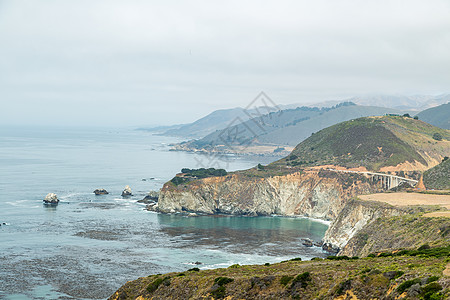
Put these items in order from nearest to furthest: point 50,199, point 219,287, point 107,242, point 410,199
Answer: point 219,287, point 107,242, point 410,199, point 50,199

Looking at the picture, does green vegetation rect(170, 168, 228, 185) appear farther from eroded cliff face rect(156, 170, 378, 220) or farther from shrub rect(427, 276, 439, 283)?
shrub rect(427, 276, 439, 283)

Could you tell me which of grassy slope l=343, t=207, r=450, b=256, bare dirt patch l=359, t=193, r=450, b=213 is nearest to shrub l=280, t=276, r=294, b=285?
grassy slope l=343, t=207, r=450, b=256

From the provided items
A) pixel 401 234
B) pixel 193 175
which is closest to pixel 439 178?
pixel 401 234

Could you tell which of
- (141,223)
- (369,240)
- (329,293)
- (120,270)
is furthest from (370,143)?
(329,293)

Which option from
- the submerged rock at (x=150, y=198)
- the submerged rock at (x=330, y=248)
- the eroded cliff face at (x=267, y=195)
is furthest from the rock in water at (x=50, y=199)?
the submerged rock at (x=330, y=248)

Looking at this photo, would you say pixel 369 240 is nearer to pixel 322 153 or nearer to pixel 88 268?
pixel 88 268

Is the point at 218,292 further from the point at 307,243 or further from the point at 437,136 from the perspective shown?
the point at 437,136
